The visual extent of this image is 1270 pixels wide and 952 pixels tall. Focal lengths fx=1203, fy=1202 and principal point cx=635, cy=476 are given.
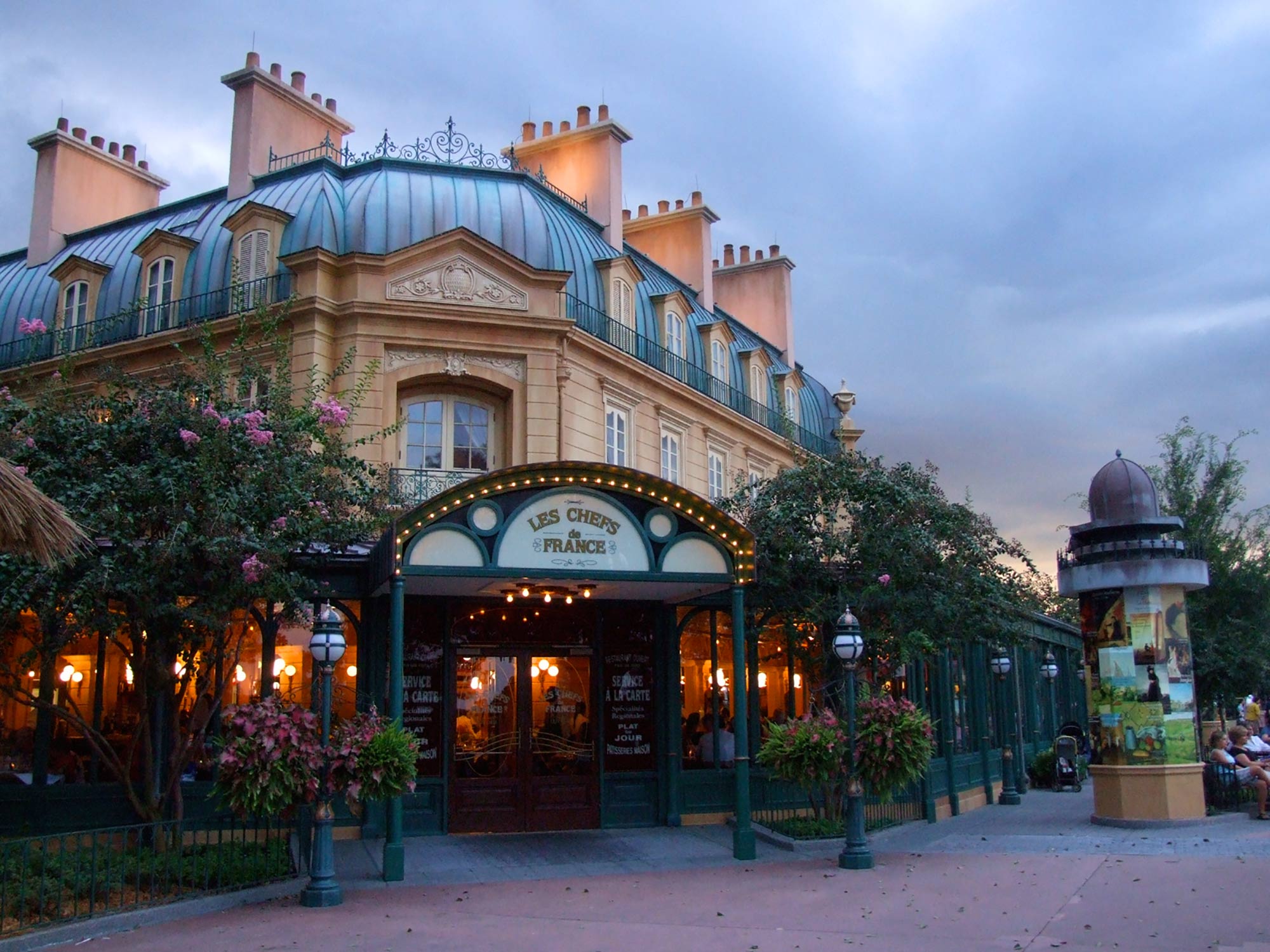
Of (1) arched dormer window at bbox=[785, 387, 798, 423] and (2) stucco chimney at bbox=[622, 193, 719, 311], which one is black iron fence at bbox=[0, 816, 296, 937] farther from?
Answer: (1) arched dormer window at bbox=[785, 387, 798, 423]

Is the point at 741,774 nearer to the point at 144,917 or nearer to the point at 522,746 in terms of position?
the point at 522,746

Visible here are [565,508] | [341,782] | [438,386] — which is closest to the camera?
[341,782]

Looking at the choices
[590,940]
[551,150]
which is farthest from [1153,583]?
[551,150]

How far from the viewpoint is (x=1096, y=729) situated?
15.7 m

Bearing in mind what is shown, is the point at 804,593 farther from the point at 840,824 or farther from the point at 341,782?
the point at 341,782

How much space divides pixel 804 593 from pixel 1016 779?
924 centimetres

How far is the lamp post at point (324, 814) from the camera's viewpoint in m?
11.2

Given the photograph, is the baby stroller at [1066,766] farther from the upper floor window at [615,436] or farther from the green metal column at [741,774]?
the green metal column at [741,774]

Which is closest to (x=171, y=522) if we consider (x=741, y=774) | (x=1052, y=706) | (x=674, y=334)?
(x=741, y=774)

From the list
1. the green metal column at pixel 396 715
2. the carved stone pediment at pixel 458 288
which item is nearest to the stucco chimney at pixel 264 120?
the carved stone pediment at pixel 458 288

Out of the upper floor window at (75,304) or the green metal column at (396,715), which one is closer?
the green metal column at (396,715)

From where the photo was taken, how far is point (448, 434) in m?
19.7

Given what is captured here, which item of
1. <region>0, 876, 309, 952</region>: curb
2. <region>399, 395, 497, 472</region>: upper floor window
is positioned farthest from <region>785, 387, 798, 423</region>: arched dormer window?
<region>0, 876, 309, 952</region>: curb

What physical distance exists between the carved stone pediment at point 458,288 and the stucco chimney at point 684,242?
28.2 ft
